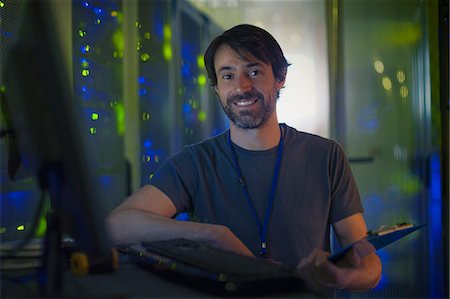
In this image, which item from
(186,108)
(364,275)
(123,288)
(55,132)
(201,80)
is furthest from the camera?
(201,80)

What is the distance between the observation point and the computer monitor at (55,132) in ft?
2.20

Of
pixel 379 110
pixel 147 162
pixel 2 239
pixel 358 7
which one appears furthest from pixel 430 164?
pixel 2 239

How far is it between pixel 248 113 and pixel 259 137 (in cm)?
8

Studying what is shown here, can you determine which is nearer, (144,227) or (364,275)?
(364,275)

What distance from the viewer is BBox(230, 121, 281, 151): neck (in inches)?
64.0

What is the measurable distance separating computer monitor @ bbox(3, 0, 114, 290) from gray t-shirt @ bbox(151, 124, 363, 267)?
2.58 feet

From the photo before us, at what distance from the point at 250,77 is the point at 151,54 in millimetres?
1980

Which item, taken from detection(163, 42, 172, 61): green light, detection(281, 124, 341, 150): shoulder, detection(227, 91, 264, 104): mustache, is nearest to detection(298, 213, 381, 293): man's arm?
detection(281, 124, 341, 150): shoulder

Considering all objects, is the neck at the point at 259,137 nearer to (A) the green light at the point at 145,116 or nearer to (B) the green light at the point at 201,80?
(A) the green light at the point at 145,116

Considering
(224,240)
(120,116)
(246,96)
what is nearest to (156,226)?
(224,240)

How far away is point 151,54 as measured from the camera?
→ 3512 millimetres

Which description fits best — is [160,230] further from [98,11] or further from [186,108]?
[186,108]

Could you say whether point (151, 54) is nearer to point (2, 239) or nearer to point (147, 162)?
point (147, 162)

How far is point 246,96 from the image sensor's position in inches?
→ 63.6
